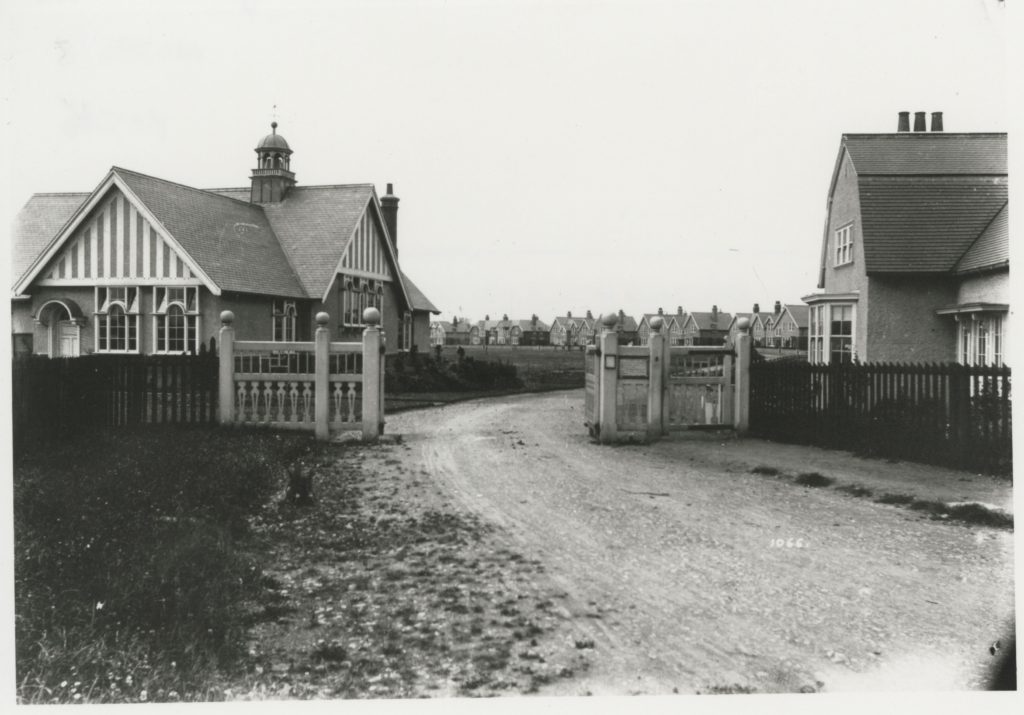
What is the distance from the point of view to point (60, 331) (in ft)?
81.4

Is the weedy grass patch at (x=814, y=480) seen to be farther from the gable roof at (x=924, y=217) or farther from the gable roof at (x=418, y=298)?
the gable roof at (x=418, y=298)

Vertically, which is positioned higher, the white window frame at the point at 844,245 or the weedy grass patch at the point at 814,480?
the white window frame at the point at 844,245

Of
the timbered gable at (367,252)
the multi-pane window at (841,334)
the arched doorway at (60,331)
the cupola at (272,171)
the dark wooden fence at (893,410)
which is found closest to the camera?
the dark wooden fence at (893,410)

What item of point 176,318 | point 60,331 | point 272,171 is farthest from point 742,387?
point 272,171

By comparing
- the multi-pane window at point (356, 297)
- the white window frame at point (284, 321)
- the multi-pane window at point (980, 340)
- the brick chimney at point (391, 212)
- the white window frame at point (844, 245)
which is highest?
the brick chimney at point (391, 212)

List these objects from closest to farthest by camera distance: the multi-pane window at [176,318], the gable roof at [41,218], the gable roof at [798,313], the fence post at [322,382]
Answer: the fence post at [322,382]
the multi-pane window at [176,318]
the gable roof at [41,218]
the gable roof at [798,313]

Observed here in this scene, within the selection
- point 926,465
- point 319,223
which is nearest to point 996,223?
point 926,465

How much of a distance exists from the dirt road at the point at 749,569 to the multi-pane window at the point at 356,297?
19.4 metres

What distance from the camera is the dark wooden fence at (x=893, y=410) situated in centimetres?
1027

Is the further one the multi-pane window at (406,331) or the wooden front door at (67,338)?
the multi-pane window at (406,331)

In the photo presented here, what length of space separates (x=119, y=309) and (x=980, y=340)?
79.0ft

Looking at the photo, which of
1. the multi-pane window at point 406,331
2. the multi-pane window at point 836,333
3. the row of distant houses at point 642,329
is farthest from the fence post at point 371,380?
the row of distant houses at point 642,329

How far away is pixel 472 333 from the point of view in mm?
160500

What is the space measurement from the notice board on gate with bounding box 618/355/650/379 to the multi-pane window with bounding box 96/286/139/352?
17.0 meters
